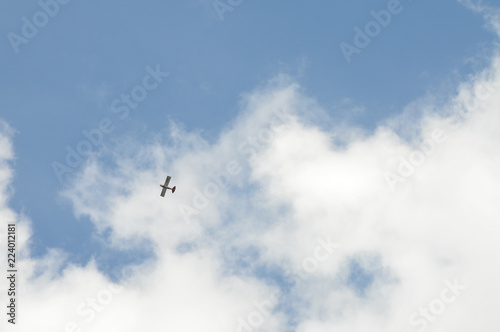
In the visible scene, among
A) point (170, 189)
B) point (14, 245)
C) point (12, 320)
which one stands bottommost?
point (12, 320)

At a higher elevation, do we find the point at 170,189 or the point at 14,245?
the point at 170,189

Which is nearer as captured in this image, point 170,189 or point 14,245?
point 14,245

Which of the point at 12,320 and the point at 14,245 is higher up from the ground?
the point at 14,245

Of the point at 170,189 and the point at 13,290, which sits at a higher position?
the point at 170,189

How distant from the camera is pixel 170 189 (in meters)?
110

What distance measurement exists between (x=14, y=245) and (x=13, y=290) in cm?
919

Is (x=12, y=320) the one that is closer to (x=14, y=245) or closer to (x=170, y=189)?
(x=14, y=245)

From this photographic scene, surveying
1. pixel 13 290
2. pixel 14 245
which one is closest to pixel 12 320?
pixel 13 290

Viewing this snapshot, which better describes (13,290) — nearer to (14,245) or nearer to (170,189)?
(14,245)

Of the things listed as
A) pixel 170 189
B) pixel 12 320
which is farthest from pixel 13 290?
pixel 170 189

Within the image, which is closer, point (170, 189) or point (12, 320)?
point (12, 320)

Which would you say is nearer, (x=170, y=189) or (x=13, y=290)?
(x=13, y=290)

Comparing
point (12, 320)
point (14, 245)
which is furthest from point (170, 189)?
point (12, 320)

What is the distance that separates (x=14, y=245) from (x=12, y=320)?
48.4ft
